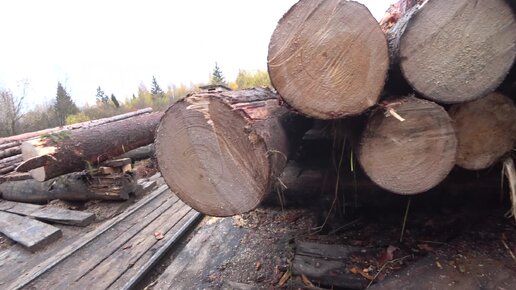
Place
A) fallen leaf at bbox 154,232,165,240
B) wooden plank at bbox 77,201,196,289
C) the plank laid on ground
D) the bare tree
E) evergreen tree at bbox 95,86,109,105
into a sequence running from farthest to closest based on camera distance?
evergreen tree at bbox 95,86,109,105 < the bare tree < fallen leaf at bbox 154,232,165,240 < wooden plank at bbox 77,201,196,289 < the plank laid on ground

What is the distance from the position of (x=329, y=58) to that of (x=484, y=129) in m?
0.98

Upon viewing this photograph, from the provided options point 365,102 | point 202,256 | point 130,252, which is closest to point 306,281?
point 202,256

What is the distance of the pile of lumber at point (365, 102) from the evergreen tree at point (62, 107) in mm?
15202

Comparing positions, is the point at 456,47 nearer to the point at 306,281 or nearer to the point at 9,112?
the point at 306,281

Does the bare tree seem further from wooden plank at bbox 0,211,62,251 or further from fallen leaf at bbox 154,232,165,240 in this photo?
fallen leaf at bbox 154,232,165,240

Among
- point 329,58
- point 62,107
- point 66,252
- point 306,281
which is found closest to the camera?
point 329,58

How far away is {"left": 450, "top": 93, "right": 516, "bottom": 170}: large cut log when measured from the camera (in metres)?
1.64

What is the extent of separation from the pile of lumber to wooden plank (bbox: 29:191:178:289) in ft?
6.37

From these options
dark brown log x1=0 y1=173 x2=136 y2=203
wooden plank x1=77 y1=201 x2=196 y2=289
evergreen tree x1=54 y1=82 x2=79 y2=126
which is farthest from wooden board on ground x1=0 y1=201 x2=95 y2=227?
evergreen tree x1=54 y1=82 x2=79 y2=126

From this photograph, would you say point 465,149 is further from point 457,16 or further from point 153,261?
point 153,261

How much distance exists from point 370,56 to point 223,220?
2114 mm

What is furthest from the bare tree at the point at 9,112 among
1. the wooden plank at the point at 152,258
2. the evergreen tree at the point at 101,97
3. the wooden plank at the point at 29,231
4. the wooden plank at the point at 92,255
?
the wooden plank at the point at 152,258

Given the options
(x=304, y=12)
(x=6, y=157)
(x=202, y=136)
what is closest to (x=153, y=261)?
(x=202, y=136)

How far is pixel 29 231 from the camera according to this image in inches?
152
